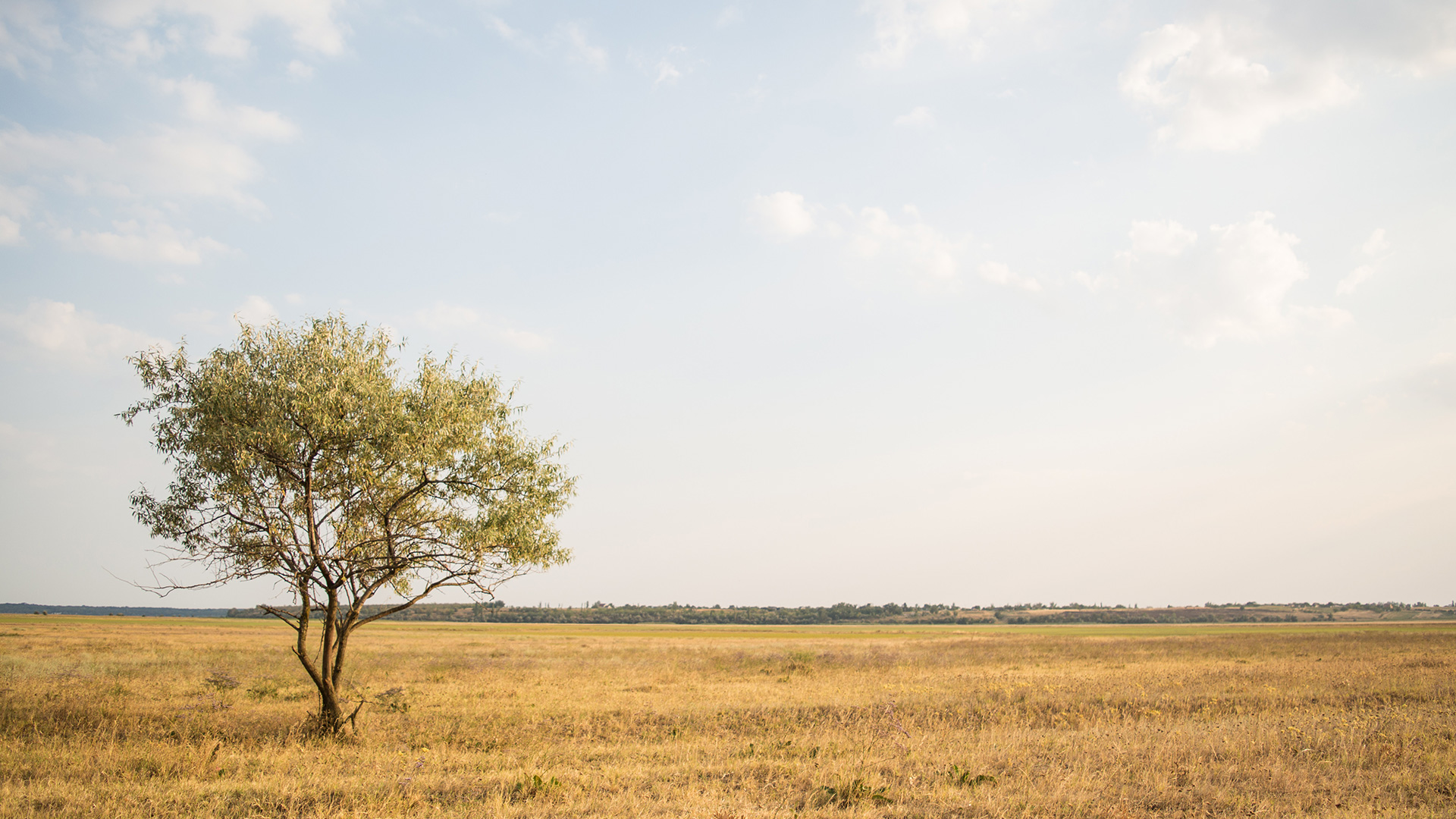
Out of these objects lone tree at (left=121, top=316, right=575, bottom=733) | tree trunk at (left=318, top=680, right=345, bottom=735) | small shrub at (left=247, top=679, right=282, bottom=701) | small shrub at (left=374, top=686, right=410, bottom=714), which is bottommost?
small shrub at (left=247, top=679, right=282, bottom=701)

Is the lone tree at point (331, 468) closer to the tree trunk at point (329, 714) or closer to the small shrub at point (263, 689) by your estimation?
the tree trunk at point (329, 714)

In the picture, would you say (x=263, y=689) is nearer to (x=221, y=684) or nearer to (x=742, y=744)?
(x=221, y=684)

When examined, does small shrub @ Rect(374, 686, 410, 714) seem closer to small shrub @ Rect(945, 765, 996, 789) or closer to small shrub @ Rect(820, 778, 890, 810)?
small shrub @ Rect(820, 778, 890, 810)

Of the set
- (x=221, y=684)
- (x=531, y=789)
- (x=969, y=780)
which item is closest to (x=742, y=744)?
(x=969, y=780)

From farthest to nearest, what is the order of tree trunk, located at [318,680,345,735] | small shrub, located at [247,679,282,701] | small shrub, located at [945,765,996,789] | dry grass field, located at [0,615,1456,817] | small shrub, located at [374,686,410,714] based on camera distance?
small shrub, located at [247,679,282,701], small shrub, located at [374,686,410,714], tree trunk, located at [318,680,345,735], small shrub, located at [945,765,996,789], dry grass field, located at [0,615,1456,817]

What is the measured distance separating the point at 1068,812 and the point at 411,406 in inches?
648

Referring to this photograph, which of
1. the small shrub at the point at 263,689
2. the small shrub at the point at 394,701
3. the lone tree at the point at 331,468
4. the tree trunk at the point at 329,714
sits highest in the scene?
the lone tree at the point at 331,468

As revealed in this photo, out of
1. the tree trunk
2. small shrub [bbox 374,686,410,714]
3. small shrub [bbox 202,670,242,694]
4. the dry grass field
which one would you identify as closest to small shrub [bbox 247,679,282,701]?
the dry grass field

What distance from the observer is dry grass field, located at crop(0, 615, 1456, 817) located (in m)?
11.4

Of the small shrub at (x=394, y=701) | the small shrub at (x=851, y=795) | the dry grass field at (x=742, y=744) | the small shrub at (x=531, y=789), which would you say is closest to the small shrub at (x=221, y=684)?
the dry grass field at (x=742, y=744)

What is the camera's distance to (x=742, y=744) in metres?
16.8

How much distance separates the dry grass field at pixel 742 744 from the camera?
11.4 metres

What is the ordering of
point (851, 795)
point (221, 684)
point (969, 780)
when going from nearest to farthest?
point (851, 795) → point (969, 780) → point (221, 684)

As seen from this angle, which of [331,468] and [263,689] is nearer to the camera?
[331,468]
